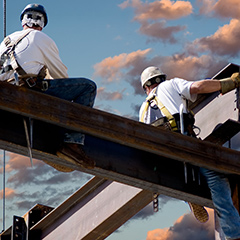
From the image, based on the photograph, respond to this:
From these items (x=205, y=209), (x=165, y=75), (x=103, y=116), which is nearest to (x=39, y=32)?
(x=103, y=116)

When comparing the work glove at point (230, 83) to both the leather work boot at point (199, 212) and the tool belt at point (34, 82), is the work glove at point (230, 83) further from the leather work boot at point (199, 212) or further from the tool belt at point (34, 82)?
the tool belt at point (34, 82)

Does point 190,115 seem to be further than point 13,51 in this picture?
Yes

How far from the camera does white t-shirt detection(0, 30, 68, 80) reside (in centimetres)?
1184

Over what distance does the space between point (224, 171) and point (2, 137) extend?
3214 millimetres

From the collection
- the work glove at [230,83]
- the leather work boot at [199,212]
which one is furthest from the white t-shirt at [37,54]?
the leather work boot at [199,212]

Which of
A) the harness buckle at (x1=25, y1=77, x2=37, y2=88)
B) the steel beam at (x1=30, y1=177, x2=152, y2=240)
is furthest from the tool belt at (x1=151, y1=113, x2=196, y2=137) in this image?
the harness buckle at (x1=25, y1=77, x2=37, y2=88)

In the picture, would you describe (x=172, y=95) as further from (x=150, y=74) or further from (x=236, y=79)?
(x=236, y=79)

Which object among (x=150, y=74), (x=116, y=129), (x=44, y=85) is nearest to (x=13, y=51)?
(x=44, y=85)

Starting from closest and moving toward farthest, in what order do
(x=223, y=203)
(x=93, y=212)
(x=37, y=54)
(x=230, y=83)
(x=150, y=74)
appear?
(x=37, y=54) < (x=223, y=203) < (x=230, y=83) < (x=150, y=74) < (x=93, y=212)

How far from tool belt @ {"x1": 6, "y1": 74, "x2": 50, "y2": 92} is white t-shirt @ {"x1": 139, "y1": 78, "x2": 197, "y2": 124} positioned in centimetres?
203

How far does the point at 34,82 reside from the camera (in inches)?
460

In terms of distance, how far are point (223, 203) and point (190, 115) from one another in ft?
4.27

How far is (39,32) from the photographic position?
39.7 feet

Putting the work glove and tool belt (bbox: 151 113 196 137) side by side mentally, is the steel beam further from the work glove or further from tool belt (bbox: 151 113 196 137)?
the work glove
